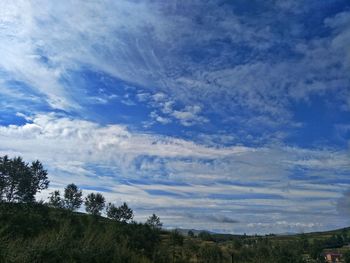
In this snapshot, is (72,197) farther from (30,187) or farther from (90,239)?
(90,239)

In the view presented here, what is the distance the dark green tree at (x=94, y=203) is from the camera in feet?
424

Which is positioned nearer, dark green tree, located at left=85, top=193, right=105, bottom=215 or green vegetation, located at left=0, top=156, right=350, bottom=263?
green vegetation, located at left=0, top=156, right=350, bottom=263

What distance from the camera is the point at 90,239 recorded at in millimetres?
33000

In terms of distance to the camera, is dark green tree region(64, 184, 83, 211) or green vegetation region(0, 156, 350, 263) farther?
dark green tree region(64, 184, 83, 211)

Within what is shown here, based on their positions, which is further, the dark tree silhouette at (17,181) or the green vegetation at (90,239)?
the dark tree silhouette at (17,181)

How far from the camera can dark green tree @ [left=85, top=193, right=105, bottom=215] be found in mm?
129250

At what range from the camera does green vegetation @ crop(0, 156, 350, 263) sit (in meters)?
28.8

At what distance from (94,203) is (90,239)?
10059cm

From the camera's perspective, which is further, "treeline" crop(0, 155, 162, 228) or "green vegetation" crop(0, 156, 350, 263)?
"treeline" crop(0, 155, 162, 228)

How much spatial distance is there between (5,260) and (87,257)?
8568 mm

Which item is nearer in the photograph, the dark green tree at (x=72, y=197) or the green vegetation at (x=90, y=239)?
the green vegetation at (x=90, y=239)

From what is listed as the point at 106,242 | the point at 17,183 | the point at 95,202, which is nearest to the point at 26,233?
the point at 106,242

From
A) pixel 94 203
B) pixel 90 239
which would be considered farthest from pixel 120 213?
pixel 90 239

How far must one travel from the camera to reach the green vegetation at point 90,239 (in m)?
28.8
